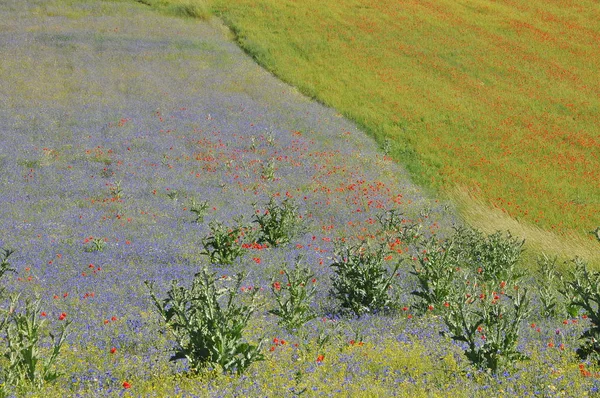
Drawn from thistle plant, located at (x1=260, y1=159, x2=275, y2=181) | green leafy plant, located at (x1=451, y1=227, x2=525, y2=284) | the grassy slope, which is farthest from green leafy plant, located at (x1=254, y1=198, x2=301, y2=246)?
the grassy slope

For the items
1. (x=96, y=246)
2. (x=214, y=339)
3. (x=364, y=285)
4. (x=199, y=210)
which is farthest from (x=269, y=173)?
(x=214, y=339)

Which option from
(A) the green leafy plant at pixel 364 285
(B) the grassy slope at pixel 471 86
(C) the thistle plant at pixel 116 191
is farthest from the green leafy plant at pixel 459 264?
(C) the thistle plant at pixel 116 191

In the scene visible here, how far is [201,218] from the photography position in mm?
19016

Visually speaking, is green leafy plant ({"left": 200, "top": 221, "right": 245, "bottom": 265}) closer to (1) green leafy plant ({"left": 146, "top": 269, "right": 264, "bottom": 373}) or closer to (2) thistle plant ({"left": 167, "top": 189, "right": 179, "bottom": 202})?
(2) thistle plant ({"left": 167, "top": 189, "right": 179, "bottom": 202})

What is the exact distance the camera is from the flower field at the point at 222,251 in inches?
296

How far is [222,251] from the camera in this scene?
15.5 meters

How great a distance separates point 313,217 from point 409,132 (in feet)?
37.7

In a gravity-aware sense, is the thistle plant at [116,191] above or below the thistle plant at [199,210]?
below

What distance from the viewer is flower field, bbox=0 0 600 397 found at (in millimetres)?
7508

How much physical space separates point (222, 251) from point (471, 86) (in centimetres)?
2662

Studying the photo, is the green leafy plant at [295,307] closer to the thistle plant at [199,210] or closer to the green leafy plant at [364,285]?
the green leafy plant at [364,285]

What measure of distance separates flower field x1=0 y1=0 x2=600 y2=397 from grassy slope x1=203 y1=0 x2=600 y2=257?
227cm

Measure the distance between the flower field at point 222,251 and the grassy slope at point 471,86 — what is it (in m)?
2.27

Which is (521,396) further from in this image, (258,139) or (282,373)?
(258,139)
